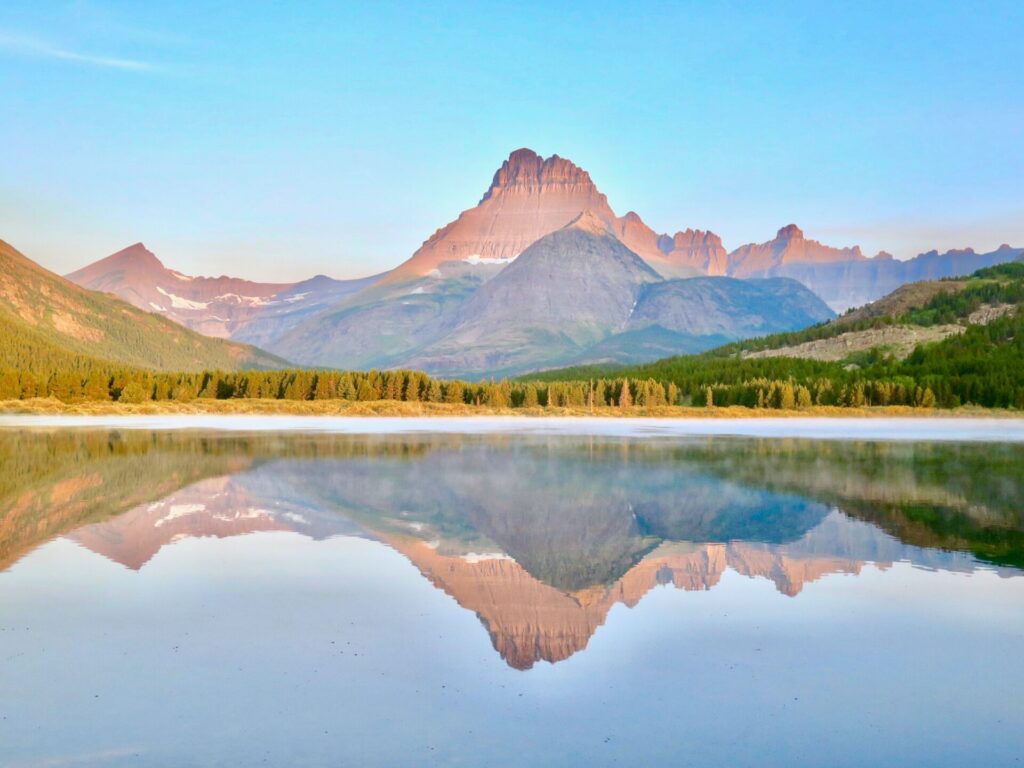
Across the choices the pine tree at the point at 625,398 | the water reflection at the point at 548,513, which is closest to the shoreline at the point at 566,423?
the pine tree at the point at 625,398

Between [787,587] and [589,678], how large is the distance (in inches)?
351

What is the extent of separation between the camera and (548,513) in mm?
34062

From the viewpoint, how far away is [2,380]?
147 meters

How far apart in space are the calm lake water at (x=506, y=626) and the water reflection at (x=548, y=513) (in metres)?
0.19

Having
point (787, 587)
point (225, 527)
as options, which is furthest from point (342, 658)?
point (225, 527)

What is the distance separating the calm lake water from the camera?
12.6m

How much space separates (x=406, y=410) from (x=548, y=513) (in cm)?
10626

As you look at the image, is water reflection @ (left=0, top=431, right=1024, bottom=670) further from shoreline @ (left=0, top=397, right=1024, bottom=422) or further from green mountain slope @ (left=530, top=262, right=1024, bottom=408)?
green mountain slope @ (left=530, top=262, right=1024, bottom=408)

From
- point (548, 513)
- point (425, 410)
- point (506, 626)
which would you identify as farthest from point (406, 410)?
point (506, 626)

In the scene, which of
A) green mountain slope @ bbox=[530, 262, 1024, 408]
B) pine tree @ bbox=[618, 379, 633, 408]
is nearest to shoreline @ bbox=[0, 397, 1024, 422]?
pine tree @ bbox=[618, 379, 633, 408]

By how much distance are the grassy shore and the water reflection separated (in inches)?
2903

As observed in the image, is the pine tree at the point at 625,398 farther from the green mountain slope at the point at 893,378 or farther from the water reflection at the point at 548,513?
the water reflection at the point at 548,513

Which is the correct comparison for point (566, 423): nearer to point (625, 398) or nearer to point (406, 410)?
point (406, 410)

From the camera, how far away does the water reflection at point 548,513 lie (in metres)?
23.2
